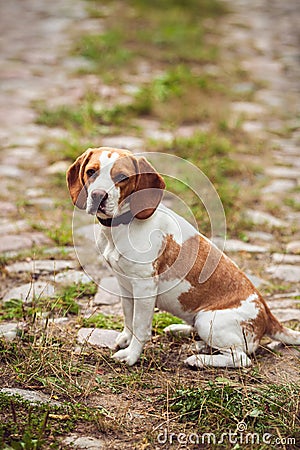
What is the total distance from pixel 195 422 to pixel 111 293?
151cm

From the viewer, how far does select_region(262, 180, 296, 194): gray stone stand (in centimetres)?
638

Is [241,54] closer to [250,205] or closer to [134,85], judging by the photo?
[134,85]

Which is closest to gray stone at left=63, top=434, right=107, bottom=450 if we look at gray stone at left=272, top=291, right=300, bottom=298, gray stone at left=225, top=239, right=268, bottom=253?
gray stone at left=272, top=291, right=300, bottom=298

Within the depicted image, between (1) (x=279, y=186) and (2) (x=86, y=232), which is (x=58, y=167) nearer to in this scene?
(2) (x=86, y=232)

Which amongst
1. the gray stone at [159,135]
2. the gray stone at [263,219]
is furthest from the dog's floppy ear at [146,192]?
the gray stone at [159,135]

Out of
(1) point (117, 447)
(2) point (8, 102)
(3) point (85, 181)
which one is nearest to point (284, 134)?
(2) point (8, 102)

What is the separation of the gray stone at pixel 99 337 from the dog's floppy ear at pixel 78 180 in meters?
0.75

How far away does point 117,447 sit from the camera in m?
2.85

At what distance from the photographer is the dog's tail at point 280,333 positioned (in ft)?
12.1

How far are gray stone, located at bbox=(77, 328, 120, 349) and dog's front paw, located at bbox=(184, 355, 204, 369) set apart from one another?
1.46 feet

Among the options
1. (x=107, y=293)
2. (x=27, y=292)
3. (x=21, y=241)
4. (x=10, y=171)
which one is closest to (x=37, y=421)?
(x=27, y=292)

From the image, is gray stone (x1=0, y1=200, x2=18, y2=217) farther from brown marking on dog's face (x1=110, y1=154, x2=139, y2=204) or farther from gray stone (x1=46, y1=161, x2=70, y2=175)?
brown marking on dog's face (x1=110, y1=154, x2=139, y2=204)

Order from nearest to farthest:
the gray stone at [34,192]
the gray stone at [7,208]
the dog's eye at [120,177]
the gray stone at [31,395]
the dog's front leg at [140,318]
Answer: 1. the gray stone at [31,395]
2. the dog's eye at [120,177]
3. the dog's front leg at [140,318]
4. the gray stone at [7,208]
5. the gray stone at [34,192]

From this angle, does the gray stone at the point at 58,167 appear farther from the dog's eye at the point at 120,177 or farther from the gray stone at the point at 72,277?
the dog's eye at the point at 120,177
